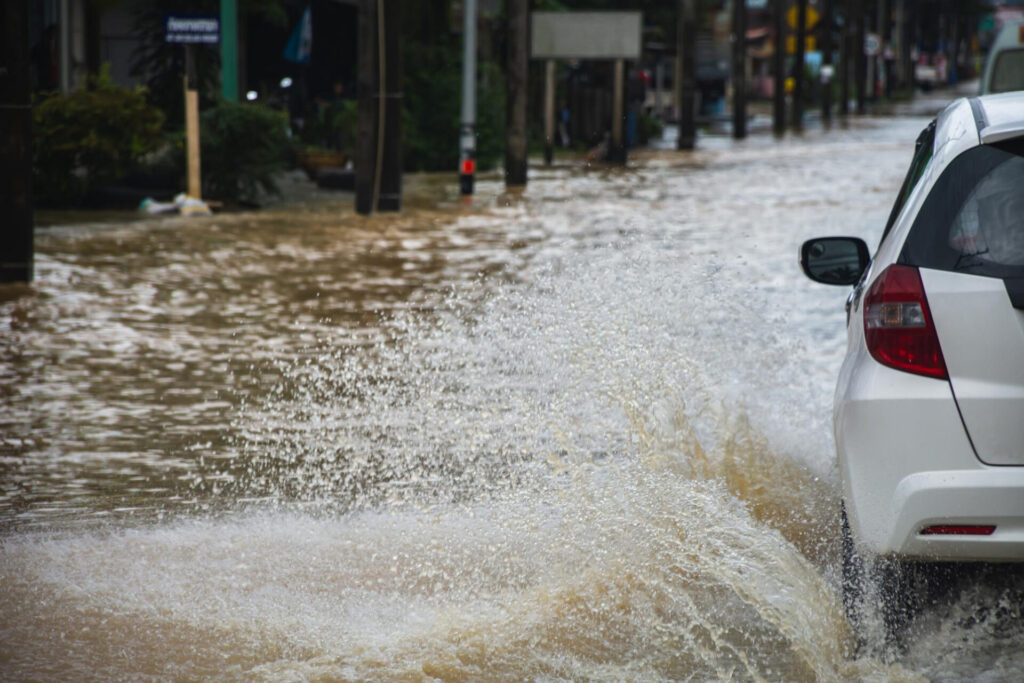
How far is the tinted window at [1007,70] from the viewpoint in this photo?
15602 millimetres

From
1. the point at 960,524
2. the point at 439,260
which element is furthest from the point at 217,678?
the point at 439,260

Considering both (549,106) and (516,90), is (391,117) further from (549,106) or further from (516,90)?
(549,106)

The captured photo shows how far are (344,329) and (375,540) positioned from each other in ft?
16.5

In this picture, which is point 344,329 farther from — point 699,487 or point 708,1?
point 708,1

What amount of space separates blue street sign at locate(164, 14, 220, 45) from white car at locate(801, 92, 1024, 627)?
596 inches

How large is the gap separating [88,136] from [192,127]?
1.19 meters

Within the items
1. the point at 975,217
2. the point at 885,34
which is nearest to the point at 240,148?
the point at 975,217

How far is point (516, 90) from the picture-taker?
25.2 metres

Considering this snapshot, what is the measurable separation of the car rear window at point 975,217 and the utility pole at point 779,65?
43017 mm

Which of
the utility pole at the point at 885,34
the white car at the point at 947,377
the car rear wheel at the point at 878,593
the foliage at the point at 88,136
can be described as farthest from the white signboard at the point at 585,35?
the utility pole at the point at 885,34

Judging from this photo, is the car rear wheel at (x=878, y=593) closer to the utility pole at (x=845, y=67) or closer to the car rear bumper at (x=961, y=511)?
the car rear bumper at (x=961, y=511)

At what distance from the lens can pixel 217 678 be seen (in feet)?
14.9

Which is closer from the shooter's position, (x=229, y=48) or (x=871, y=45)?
(x=229, y=48)

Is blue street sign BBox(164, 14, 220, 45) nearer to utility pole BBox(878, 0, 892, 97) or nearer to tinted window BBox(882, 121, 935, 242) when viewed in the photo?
tinted window BBox(882, 121, 935, 242)
